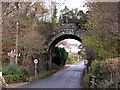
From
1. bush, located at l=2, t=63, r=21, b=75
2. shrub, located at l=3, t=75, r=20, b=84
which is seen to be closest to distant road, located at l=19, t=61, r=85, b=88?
shrub, located at l=3, t=75, r=20, b=84

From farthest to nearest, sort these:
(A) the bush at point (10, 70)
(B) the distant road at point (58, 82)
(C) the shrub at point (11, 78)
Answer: (A) the bush at point (10, 70), (C) the shrub at point (11, 78), (B) the distant road at point (58, 82)

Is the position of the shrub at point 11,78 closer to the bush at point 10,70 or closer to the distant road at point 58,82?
the bush at point 10,70

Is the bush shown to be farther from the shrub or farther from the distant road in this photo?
the distant road

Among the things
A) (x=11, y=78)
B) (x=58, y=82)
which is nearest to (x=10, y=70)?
(x=11, y=78)

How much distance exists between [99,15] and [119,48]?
2.54 m

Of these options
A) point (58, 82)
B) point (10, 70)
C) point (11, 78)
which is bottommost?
point (58, 82)

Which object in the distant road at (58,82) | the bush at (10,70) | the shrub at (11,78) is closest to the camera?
the distant road at (58,82)

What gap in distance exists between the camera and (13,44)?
109 feet

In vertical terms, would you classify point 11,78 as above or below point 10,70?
below

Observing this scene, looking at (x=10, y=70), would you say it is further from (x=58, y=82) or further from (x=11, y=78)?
(x=58, y=82)

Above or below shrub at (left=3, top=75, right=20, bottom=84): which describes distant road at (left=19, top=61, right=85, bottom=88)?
below

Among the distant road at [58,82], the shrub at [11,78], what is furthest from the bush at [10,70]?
the distant road at [58,82]

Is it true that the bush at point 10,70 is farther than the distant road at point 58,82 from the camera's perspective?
Yes

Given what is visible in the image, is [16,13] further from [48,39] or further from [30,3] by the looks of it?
[48,39]
